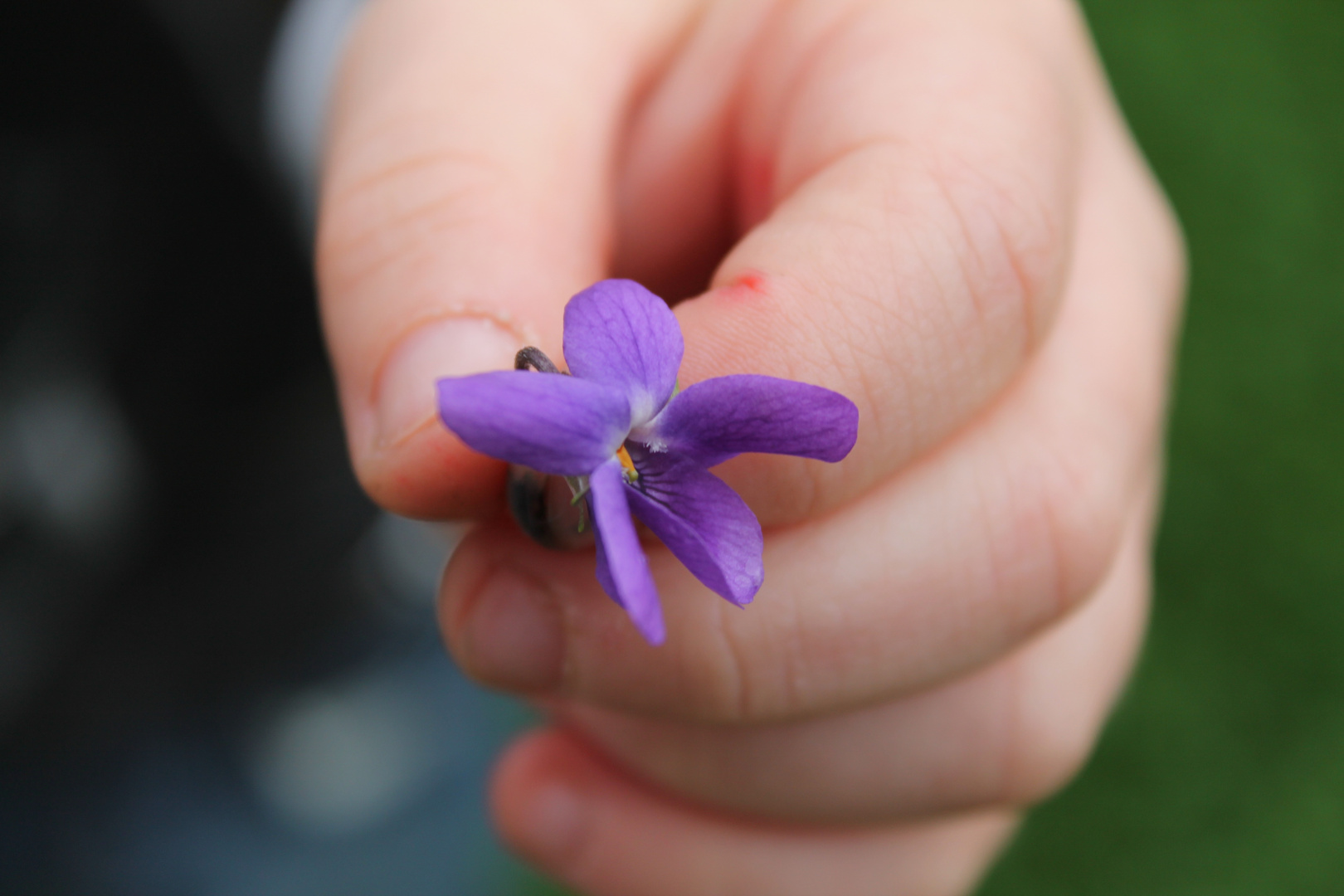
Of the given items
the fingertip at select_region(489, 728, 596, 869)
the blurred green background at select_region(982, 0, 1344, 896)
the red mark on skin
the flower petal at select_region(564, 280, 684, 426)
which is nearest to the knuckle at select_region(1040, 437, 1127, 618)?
the red mark on skin

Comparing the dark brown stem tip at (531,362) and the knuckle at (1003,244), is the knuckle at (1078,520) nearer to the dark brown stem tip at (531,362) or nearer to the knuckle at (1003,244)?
the knuckle at (1003,244)

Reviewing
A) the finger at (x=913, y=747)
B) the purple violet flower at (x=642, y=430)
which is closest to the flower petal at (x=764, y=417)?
the purple violet flower at (x=642, y=430)

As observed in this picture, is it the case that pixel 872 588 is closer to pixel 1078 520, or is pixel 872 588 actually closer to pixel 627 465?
pixel 1078 520

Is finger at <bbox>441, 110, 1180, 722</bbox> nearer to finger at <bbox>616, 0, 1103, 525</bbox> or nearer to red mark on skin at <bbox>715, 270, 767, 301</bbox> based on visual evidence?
finger at <bbox>616, 0, 1103, 525</bbox>

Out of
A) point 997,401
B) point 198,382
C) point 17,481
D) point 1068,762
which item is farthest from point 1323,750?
point 17,481

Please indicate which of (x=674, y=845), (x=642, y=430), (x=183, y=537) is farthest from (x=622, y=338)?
(x=183, y=537)

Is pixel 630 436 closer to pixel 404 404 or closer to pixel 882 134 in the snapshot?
pixel 404 404
